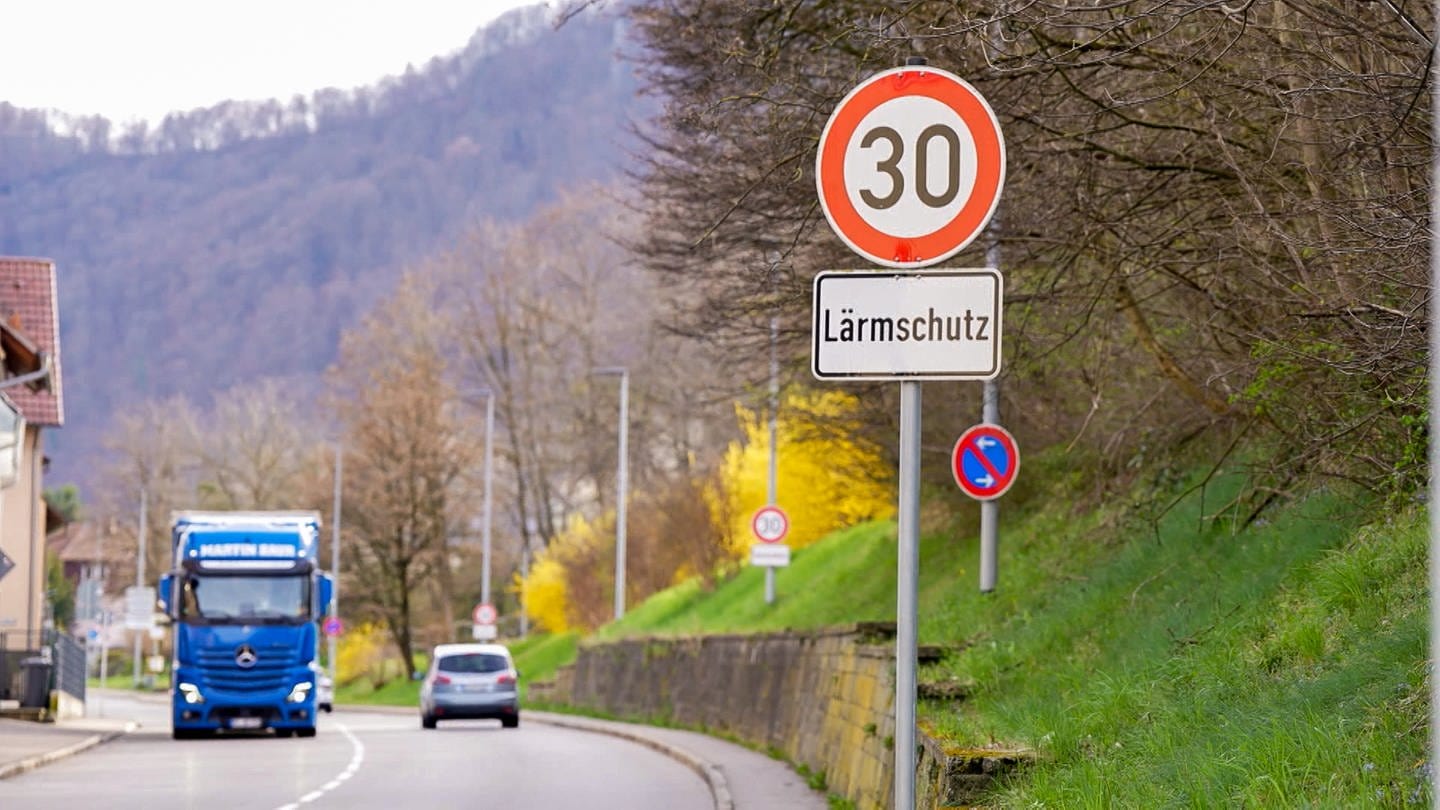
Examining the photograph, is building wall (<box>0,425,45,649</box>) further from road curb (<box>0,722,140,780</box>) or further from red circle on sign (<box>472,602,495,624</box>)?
road curb (<box>0,722,140,780</box>)

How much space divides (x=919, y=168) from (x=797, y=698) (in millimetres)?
18832

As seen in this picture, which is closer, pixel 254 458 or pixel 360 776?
pixel 360 776

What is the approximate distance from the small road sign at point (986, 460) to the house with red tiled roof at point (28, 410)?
1353 inches

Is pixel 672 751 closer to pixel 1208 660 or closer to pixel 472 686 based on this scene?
pixel 472 686

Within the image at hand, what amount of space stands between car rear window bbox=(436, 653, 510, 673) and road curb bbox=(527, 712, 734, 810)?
198 cm

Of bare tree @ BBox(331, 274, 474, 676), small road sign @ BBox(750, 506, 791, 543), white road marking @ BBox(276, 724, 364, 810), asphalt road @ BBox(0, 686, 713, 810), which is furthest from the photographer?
bare tree @ BBox(331, 274, 474, 676)

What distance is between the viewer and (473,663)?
41844mm

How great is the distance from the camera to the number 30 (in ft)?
22.4

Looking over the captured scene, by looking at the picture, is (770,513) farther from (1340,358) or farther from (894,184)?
(894,184)

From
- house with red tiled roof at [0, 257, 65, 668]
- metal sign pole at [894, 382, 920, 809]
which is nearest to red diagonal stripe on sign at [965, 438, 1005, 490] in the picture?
metal sign pole at [894, 382, 920, 809]

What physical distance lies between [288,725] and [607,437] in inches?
1595

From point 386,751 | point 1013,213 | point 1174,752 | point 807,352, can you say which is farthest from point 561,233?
point 1174,752

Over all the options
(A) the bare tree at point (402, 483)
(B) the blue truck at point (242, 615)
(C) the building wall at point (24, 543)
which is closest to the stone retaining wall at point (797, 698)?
(B) the blue truck at point (242, 615)

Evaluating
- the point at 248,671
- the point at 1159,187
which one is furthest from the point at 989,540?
the point at 248,671
